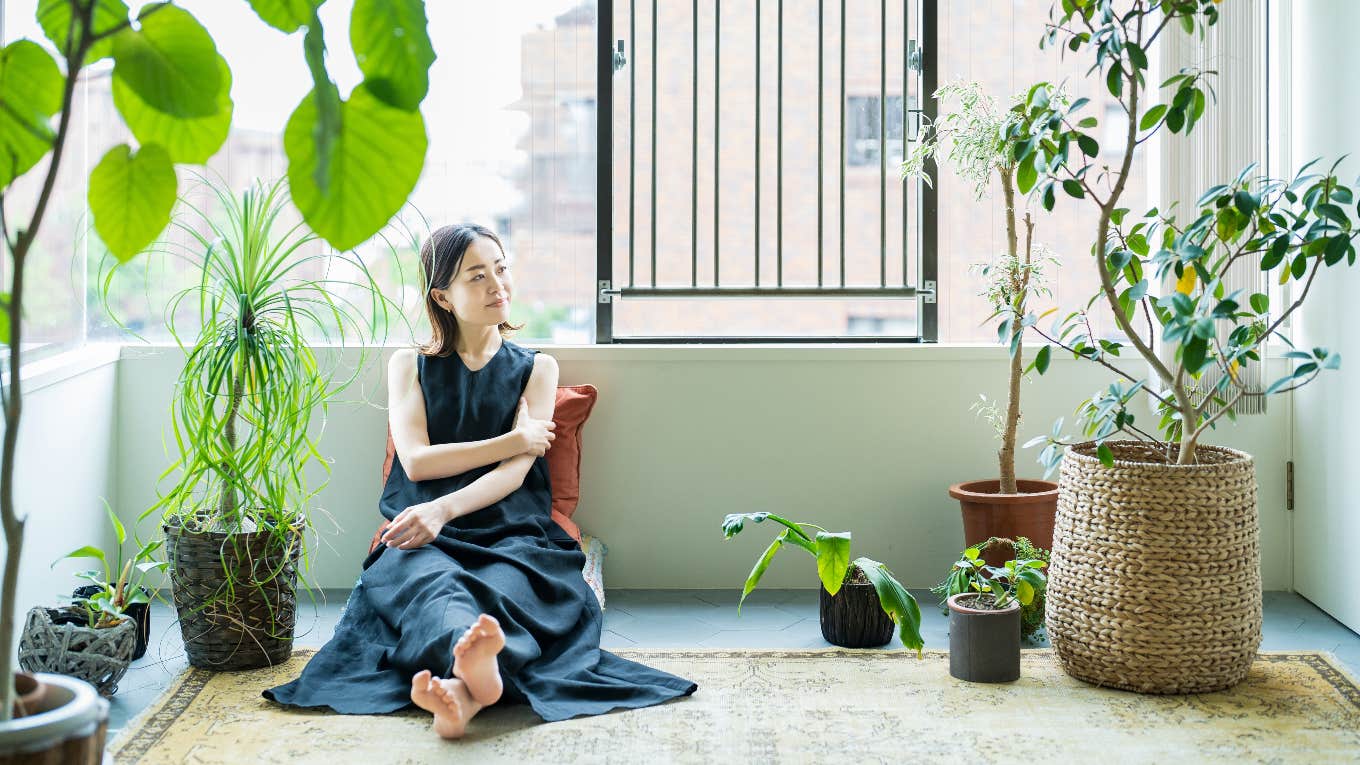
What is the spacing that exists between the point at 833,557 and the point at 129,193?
1818 mm

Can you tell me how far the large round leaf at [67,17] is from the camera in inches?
47.7

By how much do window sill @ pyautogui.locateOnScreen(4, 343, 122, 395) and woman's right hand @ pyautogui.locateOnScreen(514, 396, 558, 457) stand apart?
3.46ft

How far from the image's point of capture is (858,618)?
2.83 metres

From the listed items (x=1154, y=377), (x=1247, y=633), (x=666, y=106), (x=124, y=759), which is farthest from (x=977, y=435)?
(x=124, y=759)

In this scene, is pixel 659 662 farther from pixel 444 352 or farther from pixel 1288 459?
pixel 1288 459

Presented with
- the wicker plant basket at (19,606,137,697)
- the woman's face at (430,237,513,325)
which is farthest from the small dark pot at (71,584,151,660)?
the woman's face at (430,237,513,325)

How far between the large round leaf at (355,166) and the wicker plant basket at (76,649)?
184 cm

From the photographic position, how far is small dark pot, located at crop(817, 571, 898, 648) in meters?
2.82

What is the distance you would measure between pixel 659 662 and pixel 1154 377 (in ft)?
5.06

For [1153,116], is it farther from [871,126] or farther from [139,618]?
[139,618]

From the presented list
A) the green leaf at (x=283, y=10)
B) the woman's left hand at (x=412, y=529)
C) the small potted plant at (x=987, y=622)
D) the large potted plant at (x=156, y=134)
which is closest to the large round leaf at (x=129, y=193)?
the large potted plant at (x=156, y=134)

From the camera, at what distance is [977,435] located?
3.40 m

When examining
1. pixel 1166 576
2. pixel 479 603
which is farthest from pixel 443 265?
pixel 1166 576

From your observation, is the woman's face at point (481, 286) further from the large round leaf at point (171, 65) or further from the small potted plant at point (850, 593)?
the large round leaf at point (171, 65)
